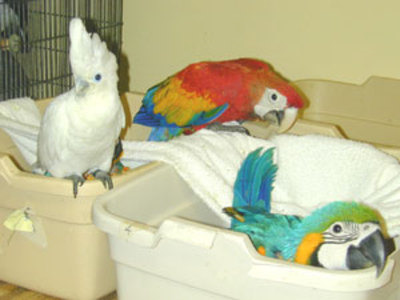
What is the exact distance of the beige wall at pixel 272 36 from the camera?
155cm

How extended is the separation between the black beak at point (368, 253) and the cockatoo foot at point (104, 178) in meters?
0.39

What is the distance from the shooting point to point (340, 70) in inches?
63.2

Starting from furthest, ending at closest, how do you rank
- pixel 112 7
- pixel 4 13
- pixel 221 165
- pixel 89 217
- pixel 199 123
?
pixel 112 7 → pixel 4 13 → pixel 199 123 → pixel 221 165 → pixel 89 217

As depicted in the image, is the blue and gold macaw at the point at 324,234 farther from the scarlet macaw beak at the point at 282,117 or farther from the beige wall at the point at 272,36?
the beige wall at the point at 272,36

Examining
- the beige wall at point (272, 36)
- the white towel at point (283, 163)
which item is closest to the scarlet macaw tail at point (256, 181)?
the white towel at point (283, 163)

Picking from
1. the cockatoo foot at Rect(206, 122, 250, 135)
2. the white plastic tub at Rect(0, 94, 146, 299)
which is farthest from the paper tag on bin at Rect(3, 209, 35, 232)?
the cockatoo foot at Rect(206, 122, 250, 135)

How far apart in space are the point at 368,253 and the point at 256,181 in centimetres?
38

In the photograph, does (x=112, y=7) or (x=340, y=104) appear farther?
(x=112, y=7)

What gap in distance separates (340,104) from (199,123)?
525 mm

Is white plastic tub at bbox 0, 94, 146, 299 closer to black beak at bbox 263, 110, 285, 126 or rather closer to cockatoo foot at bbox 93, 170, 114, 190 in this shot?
cockatoo foot at bbox 93, 170, 114, 190

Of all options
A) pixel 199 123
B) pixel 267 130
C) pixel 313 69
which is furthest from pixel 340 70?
pixel 199 123

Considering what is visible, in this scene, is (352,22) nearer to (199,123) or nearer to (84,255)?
(199,123)

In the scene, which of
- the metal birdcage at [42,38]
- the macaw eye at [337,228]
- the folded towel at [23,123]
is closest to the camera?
the macaw eye at [337,228]

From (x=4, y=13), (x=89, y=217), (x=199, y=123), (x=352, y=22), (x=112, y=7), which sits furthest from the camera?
(x=112, y=7)
